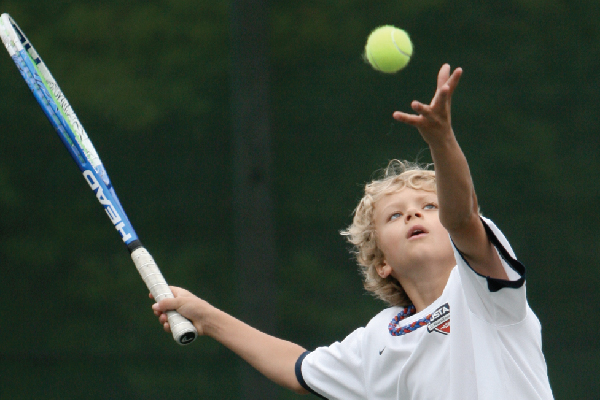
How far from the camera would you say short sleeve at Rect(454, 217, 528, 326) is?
1929mm

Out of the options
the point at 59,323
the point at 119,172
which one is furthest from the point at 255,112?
the point at 59,323

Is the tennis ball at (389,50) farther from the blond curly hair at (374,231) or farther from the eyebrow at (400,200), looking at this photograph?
the eyebrow at (400,200)

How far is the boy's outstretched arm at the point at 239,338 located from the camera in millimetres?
2607

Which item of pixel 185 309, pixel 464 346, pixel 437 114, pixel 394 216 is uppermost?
pixel 394 216

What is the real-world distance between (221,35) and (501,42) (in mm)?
1549

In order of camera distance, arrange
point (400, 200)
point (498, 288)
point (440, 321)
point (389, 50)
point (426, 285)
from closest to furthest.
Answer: point (498, 288) < point (440, 321) < point (426, 285) < point (400, 200) < point (389, 50)

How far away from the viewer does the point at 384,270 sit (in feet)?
8.78

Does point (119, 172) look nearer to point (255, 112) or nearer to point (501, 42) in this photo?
point (255, 112)

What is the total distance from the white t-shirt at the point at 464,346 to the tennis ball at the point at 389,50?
93 centimetres

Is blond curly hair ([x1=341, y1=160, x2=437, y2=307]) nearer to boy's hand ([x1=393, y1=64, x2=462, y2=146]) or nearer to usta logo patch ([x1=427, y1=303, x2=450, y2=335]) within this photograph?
usta logo patch ([x1=427, y1=303, x2=450, y2=335])

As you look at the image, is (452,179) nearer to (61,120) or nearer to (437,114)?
(437,114)

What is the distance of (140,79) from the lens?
15.5ft

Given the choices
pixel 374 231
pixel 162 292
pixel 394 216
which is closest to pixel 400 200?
pixel 394 216

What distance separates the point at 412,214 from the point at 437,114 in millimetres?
792
